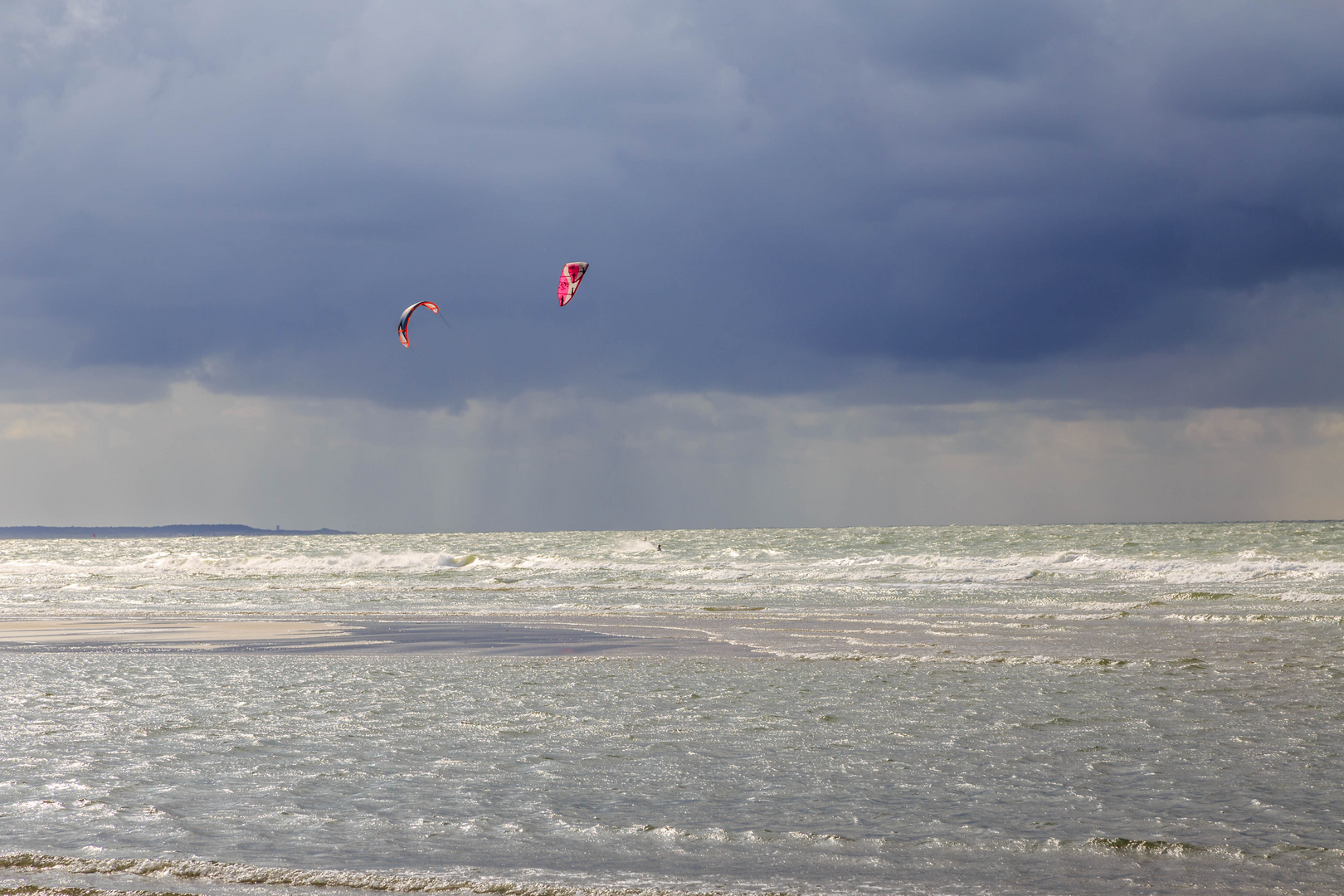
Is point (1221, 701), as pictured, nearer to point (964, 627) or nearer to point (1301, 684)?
point (1301, 684)

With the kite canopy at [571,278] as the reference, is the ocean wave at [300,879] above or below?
below

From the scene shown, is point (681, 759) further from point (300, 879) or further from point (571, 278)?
point (571, 278)

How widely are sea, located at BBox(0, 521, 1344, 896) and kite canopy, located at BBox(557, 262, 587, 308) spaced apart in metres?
20.4

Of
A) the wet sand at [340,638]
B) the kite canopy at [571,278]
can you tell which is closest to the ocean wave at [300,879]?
the wet sand at [340,638]

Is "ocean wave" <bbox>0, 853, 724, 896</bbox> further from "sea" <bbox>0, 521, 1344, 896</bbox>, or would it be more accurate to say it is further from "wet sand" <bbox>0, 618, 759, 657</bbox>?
"wet sand" <bbox>0, 618, 759, 657</bbox>

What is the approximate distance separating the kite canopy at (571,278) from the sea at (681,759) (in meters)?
20.4

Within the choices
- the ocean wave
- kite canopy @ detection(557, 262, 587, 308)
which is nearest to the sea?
the ocean wave

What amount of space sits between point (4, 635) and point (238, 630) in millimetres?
3574

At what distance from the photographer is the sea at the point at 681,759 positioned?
5.39 m

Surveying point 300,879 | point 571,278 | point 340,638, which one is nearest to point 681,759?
point 300,879

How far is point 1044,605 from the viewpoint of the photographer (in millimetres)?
23141

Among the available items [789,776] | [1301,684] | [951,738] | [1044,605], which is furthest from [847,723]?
[1044,605]

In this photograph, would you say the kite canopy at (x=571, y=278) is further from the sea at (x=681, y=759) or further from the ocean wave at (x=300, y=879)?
the ocean wave at (x=300, y=879)

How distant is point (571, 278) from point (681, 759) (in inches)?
1249
